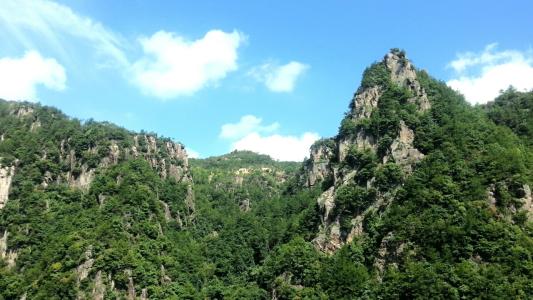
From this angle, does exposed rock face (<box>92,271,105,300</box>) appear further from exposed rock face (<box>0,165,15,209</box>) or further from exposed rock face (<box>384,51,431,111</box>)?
exposed rock face (<box>384,51,431,111</box>)

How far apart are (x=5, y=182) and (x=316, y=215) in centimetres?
8202

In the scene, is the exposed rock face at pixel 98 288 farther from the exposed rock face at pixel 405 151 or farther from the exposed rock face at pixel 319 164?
the exposed rock face at pixel 319 164

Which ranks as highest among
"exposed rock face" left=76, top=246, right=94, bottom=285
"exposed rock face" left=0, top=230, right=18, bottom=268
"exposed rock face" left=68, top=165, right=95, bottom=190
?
"exposed rock face" left=68, top=165, right=95, bottom=190

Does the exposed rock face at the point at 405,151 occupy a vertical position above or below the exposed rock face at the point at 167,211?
above

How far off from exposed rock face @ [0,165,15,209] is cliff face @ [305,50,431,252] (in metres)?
80.8

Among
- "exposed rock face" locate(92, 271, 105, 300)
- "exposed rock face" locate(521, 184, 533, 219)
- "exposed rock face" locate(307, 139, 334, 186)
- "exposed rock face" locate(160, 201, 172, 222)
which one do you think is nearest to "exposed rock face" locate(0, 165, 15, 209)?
"exposed rock face" locate(160, 201, 172, 222)

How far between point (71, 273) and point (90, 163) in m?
43.2

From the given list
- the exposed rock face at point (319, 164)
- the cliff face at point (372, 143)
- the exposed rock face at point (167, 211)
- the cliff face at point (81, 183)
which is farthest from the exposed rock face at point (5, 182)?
the exposed rock face at point (319, 164)

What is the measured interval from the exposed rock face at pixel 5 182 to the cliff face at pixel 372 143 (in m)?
80.8

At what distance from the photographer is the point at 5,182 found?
5694 inches

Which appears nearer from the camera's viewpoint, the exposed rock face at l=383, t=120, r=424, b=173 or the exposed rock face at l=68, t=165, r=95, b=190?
the exposed rock face at l=383, t=120, r=424, b=173

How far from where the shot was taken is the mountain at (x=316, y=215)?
90.7 meters

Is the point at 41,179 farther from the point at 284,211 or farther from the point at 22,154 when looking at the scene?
the point at 284,211

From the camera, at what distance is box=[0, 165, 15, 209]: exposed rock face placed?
14288 centimetres
